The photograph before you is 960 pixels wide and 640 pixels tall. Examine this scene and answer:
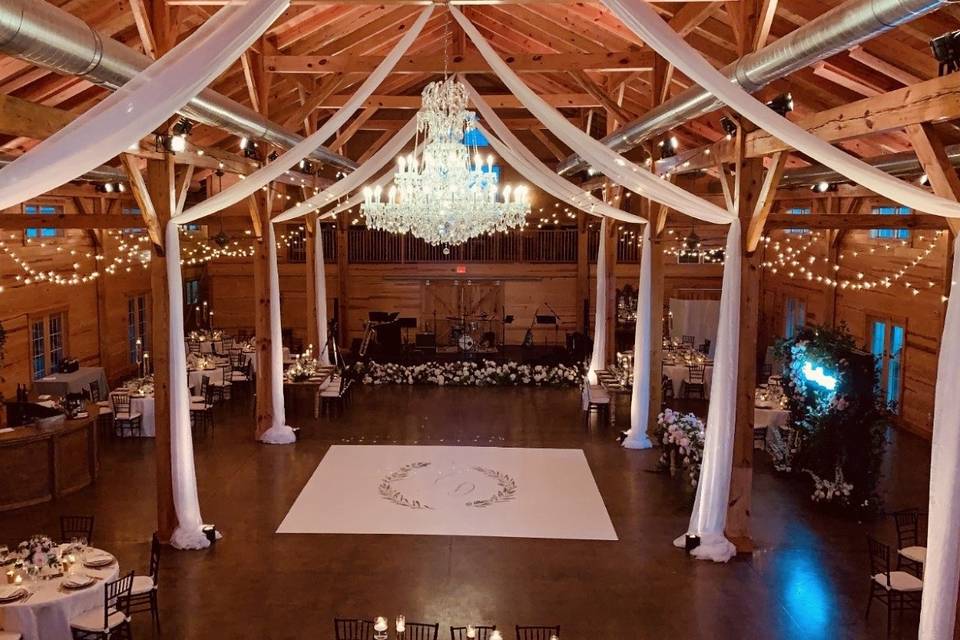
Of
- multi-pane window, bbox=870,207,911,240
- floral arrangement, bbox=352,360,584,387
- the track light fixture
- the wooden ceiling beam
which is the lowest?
floral arrangement, bbox=352,360,584,387

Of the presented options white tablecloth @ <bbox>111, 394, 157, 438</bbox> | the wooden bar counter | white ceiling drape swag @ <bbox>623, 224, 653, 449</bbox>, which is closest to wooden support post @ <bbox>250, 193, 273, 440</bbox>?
white tablecloth @ <bbox>111, 394, 157, 438</bbox>

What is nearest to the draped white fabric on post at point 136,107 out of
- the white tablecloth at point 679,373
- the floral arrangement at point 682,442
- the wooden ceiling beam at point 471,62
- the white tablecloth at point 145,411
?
the wooden ceiling beam at point 471,62

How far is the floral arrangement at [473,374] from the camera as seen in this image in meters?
17.5

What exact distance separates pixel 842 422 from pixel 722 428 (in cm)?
258

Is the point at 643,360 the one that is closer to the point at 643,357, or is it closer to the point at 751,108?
the point at 643,357

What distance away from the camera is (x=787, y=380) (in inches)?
429

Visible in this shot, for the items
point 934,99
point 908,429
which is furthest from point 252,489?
point 908,429

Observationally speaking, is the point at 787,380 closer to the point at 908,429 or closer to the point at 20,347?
the point at 908,429

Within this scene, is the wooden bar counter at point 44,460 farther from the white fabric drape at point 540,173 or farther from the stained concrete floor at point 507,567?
the white fabric drape at point 540,173

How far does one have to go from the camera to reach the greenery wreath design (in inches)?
395

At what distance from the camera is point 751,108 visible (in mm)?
5453

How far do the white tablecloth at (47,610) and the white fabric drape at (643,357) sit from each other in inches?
313

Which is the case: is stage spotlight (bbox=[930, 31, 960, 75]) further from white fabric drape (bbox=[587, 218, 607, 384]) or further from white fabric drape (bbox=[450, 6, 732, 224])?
white fabric drape (bbox=[587, 218, 607, 384])

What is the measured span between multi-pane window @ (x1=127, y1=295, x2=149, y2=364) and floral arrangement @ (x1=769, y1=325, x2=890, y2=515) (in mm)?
14417
